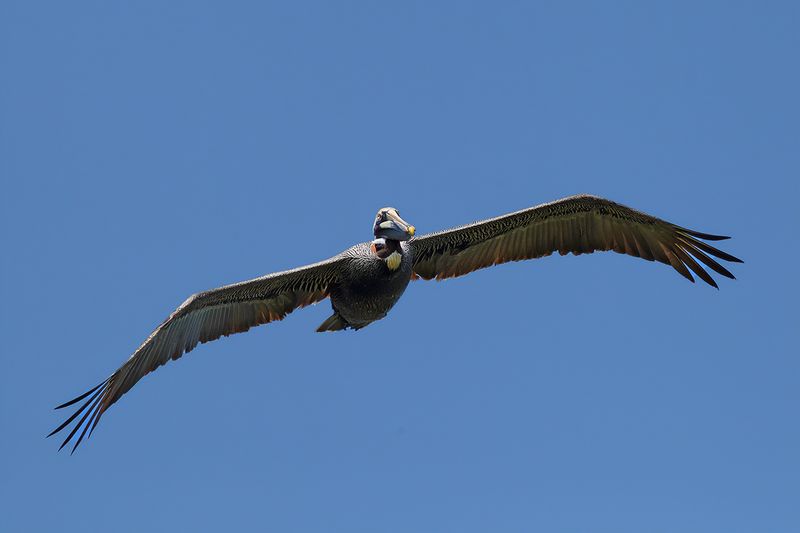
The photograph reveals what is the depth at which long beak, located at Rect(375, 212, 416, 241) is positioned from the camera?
15.7 m

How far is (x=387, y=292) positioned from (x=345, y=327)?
3.94 ft

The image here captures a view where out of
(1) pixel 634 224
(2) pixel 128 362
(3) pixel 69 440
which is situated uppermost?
(1) pixel 634 224

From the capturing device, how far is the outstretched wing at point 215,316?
16031mm

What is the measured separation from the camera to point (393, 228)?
15.7m

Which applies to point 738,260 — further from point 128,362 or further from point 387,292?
point 128,362

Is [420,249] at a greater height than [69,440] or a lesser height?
greater

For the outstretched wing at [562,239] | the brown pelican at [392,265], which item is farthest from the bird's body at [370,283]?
the outstretched wing at [562,239]

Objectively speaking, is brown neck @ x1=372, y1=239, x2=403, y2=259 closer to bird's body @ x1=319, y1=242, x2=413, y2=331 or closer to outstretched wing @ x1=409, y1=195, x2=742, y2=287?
bird's body @ x1=319, y1=242, x2=413, y2=331

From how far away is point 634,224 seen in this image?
17.3 metres

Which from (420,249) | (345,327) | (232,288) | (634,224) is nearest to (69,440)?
(232,288)

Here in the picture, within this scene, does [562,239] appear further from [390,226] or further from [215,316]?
[215,316]

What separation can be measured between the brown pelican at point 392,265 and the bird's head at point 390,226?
0.6 inches

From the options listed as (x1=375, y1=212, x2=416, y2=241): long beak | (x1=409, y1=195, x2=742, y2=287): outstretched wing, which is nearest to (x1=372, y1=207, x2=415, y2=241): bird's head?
(x1=375, y1=212, x2=416, y2=241): long beak

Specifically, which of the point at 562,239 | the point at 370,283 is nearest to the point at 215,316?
the point at 370,283
